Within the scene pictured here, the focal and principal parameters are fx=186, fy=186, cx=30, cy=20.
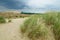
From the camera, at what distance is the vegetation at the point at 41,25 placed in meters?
10.1

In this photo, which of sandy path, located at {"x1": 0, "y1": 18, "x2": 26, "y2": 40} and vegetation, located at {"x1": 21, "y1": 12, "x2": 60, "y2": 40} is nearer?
sandy path, located at {"x1": 0, "y1": 18, "x2": 26, "y2": 40}

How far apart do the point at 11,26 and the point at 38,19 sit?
1.72 m

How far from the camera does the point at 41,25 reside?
1066cm

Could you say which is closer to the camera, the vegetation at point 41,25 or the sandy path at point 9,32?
the sandy path at point 9,32

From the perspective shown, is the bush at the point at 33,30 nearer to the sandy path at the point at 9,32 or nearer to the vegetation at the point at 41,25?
the vegetation at the point at 41,25

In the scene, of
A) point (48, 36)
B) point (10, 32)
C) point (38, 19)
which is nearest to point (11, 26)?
point (10, 32)

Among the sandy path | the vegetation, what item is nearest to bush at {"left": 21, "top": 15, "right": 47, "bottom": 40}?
the vegetation

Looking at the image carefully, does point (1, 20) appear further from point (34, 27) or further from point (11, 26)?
point (34, 27)

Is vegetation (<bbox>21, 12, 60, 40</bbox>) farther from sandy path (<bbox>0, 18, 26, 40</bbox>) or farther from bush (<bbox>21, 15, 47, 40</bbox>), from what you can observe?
sandy path (<bbox>0, 18, 26, 40</bbox>)

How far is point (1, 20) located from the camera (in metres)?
12.7

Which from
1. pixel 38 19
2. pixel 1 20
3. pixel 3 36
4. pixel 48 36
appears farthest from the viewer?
pixel 1 20

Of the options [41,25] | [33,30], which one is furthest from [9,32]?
[41,25]

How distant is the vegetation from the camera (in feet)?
33.3

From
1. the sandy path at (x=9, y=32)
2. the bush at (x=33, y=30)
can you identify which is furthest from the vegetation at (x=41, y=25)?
the sandy path at (x=9, y=32)
